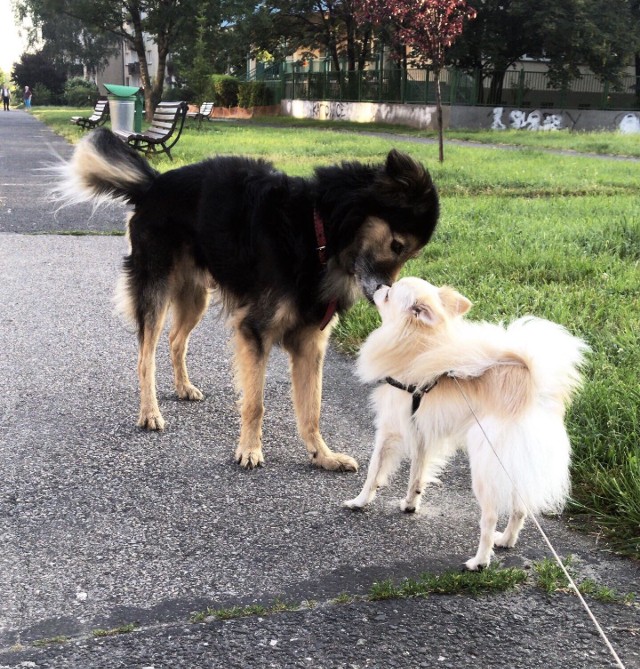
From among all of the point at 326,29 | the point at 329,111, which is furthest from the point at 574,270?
the point at 326,29

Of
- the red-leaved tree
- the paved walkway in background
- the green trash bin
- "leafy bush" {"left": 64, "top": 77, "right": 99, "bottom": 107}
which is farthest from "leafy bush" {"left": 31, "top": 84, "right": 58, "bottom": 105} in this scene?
the paved walkway in background

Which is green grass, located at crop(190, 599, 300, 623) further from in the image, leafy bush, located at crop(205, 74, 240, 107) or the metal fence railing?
Result: leafy bush, located at crop(205, 74, 240, 107)

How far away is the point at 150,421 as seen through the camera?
4473 mm

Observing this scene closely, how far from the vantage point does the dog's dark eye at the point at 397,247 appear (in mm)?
3785

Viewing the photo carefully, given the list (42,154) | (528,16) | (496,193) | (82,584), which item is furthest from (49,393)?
(528,16)

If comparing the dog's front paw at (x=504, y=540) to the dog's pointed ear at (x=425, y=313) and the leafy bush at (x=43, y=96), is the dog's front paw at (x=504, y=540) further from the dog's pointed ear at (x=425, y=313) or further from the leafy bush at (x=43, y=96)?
the leafy bush at (x=43, y=96)

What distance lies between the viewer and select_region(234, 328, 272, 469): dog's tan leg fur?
4047mm

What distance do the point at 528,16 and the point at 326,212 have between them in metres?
36.2

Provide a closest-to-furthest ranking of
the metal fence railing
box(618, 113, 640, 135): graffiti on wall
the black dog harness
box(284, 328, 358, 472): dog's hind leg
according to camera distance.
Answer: the black dog harness
box(284, 328, 358, 472): dog's hind leg
box(618, 113, 640, 135): graffiti on wall
the metal fence railing

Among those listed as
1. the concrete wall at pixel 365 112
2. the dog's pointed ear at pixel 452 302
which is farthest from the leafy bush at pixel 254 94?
the dog's pointed ear at pixel 452 302

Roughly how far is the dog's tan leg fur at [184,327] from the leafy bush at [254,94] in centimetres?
4638

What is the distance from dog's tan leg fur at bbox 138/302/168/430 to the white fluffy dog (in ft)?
5.42

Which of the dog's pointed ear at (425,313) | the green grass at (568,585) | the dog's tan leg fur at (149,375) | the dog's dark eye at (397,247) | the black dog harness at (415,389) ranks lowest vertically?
the green grass at (568,585)

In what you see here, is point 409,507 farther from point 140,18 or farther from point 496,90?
point 496,90
